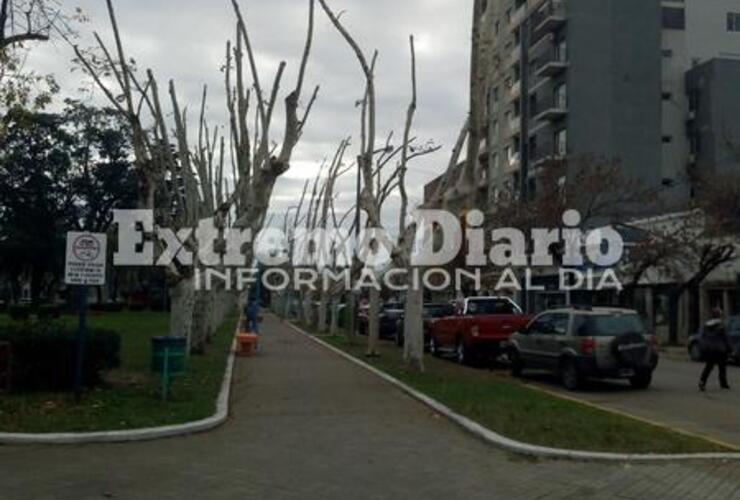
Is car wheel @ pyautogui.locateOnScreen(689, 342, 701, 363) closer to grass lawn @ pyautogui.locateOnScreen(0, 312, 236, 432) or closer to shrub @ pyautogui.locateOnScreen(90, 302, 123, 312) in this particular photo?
grass lawn @ pyautogui.locateOnScreen(0, 312, 236, 432)

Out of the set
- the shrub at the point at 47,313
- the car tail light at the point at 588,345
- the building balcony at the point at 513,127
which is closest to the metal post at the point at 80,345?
the shrub at the point at 47,313

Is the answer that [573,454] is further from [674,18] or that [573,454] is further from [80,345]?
[674,18]

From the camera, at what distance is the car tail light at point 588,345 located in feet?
63.9

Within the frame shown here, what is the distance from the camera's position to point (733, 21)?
69.6 metres

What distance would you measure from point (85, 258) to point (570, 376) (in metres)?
10.3

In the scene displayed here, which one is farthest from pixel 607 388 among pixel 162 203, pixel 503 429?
pixel 162 203

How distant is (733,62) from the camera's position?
2586 inches

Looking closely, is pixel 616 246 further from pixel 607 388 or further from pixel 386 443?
pixel 386 443

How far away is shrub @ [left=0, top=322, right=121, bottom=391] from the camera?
15.3 metres

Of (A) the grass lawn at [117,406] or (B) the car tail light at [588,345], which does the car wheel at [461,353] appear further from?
(A) the grass lawn at [117,406]

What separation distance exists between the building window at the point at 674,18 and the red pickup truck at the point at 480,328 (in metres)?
45.9

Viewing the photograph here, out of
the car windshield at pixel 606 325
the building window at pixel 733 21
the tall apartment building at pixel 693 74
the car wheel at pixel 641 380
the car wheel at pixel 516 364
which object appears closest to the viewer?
the car windshield at pixel 606 325

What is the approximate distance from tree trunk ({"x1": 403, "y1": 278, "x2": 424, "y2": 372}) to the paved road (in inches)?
105

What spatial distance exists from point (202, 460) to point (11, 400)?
197 inches
